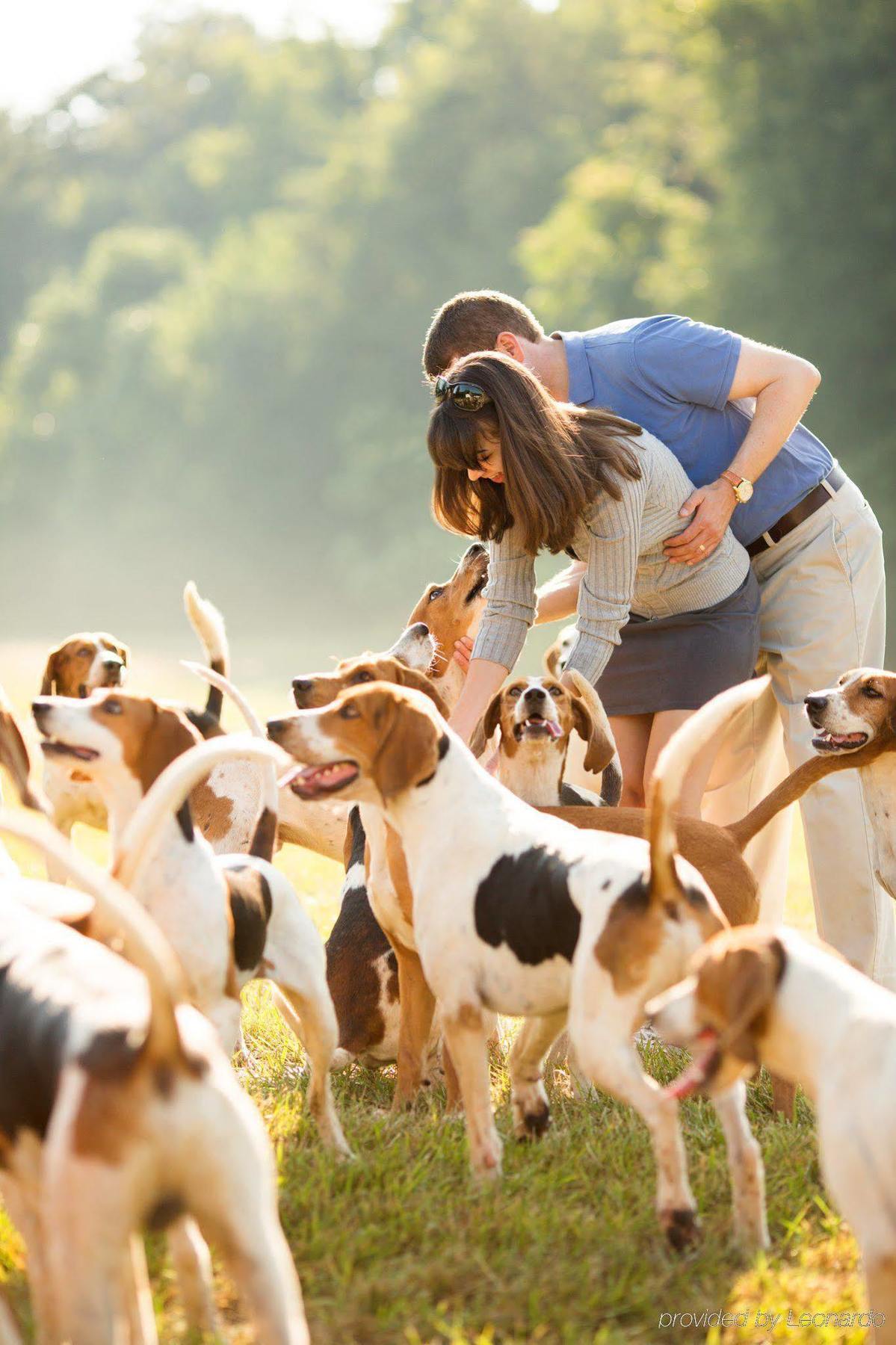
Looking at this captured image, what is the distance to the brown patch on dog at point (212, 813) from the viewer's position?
6246 mm

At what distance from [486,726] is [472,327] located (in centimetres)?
152

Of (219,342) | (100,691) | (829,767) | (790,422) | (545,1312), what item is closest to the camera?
(545,1312)

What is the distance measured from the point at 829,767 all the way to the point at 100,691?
2358mm

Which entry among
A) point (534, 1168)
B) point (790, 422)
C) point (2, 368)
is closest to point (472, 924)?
point (534, 1168)

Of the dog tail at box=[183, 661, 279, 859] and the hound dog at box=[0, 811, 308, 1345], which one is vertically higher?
the dog tail at box=[183, 661, 279, 859]

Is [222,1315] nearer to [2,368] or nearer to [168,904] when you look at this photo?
[168,904]

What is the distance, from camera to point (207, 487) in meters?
46.3

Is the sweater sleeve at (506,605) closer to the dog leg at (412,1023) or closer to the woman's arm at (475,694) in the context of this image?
the woman's arm at (475,694)

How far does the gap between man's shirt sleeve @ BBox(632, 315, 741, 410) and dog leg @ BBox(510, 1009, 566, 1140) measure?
8.24 ft

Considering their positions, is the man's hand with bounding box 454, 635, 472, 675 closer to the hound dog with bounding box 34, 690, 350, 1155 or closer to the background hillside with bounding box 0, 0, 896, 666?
the hound dog with bounding box 34, 690, 350, 1155

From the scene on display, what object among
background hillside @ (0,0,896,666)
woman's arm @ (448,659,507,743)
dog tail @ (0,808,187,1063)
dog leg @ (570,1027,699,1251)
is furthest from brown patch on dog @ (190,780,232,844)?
background hillside @ (0,0,896,666)

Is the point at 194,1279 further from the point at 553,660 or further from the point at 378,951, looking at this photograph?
the point at 553,660

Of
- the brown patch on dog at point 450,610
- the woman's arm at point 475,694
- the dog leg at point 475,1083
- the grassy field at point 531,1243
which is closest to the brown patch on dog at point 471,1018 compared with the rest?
the dog leg at point 475,1083

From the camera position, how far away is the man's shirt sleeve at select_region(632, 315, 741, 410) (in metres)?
5.54
